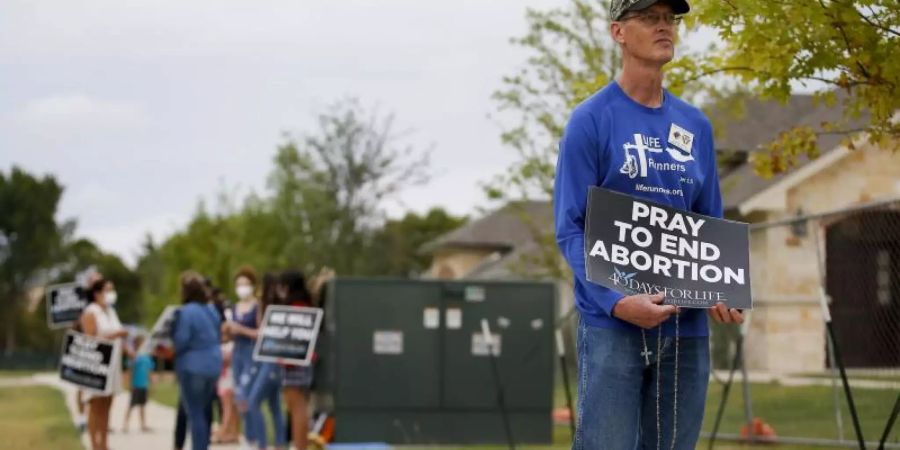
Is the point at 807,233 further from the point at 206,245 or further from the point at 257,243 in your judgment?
the point at 206,245

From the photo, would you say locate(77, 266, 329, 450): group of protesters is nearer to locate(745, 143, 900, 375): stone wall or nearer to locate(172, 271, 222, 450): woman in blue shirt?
locate(172, 271, 222, 450): woman in blue shirt

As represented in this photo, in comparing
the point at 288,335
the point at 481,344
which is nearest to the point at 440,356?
the point at 481,344

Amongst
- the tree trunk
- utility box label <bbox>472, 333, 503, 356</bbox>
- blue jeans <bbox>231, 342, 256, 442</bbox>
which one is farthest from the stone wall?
the tree trunk

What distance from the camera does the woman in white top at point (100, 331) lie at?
53.1ft

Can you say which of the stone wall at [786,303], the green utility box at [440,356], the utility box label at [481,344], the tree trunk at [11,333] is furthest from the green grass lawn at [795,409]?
the tree trunk at [11,333]

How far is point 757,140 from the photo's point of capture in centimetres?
3888

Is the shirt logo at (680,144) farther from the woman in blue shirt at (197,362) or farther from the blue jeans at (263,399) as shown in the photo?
the blue jeans at (263,399)

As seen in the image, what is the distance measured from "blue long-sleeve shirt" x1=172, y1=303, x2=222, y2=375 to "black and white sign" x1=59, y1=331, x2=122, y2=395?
5.16 feet

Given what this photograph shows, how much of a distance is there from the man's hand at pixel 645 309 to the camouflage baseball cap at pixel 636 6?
96 centimetres

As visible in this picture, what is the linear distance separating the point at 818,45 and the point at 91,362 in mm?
10046

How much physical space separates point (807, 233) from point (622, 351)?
35.9ft

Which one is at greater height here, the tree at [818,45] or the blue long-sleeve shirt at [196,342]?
the tree at [818,45]

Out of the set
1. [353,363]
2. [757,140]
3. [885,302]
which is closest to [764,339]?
[885,302]

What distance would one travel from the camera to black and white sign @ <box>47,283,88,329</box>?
2658 centimetres
